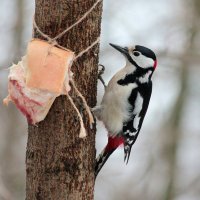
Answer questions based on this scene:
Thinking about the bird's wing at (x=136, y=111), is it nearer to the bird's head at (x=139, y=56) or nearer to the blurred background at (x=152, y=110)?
the bird's head at (x=139, y=56)

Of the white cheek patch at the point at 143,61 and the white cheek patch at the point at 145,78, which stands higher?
the white cheek patch at the point at 143,61

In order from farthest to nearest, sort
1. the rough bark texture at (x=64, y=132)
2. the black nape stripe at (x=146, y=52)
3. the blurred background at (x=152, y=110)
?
1. the blurred background at (x=152, y=110)
2. the black nape stripe at (x=146, y=52)
3. the rough bark texture at (x=64, y=132)

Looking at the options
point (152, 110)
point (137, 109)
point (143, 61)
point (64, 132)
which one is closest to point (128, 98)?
point (137, 109)

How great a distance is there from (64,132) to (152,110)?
17.0 ft

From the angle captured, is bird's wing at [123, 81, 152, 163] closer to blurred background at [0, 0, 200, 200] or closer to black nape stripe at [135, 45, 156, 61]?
black nape stripe at [135, 45, 156, 61]

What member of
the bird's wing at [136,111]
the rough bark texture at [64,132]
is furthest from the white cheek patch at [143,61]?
the rough bark texture at [64,132]

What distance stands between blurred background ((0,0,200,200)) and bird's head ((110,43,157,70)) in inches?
124

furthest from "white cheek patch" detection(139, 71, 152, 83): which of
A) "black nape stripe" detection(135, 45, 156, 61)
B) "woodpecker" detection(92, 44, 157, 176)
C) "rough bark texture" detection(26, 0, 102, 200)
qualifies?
"rough bark texture" detection(26, 0, 102, 200)

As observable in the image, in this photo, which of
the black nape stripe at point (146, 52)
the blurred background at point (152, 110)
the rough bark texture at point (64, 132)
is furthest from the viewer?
the blurred background at point (152, 110)

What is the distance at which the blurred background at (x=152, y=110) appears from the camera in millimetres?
7098

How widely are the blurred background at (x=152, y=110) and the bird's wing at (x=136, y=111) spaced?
312cm

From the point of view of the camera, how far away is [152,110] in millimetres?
7965

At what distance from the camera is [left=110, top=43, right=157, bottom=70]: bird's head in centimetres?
346

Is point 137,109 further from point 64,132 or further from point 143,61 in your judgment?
point 64,132
